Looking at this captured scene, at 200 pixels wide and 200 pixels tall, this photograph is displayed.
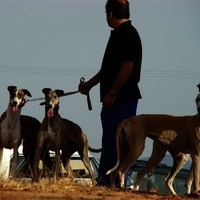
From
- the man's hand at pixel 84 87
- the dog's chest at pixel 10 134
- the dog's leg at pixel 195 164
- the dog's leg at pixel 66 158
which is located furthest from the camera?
the dog's chest at pixel 10 134

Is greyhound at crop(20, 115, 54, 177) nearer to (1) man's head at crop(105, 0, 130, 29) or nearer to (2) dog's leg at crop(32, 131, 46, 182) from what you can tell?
(2) dog's leg at crop(32, 131, 46, 182)

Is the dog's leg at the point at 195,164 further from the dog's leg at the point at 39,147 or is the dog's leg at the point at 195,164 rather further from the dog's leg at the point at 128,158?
the dog's leg at the point at 39,147

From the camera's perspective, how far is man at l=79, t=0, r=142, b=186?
32.3 feet

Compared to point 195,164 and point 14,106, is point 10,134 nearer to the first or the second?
point 14,106

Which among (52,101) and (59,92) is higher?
(59,92)

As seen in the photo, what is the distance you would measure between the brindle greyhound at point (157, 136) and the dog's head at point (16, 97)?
312cm

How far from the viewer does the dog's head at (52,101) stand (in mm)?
12250

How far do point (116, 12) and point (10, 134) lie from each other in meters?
3.85

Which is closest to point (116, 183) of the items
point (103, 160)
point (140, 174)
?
point (103, 160)

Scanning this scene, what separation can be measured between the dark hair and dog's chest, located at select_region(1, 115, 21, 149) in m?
3.75

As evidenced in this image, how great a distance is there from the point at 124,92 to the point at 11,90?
3.83 meters

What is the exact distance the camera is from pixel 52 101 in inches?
486

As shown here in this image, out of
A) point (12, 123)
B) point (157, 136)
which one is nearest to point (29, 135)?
point (12, 123)

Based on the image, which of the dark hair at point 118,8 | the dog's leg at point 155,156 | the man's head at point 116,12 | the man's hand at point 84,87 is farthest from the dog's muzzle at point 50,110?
the dark hair at point 118,8
